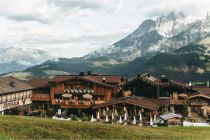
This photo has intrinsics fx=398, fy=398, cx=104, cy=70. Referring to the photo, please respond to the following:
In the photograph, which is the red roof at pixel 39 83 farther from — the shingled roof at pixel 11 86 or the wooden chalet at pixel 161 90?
the wooden chalet at pixel 161 90

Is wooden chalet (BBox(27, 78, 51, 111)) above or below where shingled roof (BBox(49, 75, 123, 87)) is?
below

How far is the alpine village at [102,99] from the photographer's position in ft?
273

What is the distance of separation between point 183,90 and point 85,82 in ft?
77.0

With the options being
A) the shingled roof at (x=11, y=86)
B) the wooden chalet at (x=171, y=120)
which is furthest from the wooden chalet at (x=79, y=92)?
the wooden chalet at (x=171, y=120)

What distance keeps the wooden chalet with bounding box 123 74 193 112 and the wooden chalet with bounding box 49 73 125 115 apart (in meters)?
4.77

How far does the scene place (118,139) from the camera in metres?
45.9

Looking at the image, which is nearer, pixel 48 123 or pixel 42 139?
pixel 42 139

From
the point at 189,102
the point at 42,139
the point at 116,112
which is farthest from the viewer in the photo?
the point at 189,102

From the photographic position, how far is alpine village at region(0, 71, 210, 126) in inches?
3270

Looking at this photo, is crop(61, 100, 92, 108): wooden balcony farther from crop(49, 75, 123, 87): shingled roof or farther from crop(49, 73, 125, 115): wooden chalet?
crop(49, 75, 123, 87): shingled roof

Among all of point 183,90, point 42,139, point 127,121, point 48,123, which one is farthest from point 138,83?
point 42,139

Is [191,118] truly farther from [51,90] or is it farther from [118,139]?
[118,139]

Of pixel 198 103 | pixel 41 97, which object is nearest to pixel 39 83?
pixel 41 97

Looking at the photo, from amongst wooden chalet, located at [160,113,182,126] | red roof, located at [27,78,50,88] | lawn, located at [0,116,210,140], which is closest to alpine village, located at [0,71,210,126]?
red roof, located at [27,78,50,88]
